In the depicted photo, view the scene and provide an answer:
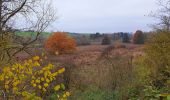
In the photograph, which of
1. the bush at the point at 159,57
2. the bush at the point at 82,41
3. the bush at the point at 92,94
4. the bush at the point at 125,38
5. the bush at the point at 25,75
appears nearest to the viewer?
the bush at the point at 25,75

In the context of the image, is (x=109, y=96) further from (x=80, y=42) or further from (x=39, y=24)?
(x=80, y=42)

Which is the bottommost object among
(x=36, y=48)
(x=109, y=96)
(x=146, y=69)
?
(x=109, y=96)

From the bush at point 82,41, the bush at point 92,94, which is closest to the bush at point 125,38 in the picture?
the bush at point 82,41

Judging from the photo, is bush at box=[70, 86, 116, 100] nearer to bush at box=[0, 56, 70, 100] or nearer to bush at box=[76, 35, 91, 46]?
bush at box=[0, 56, 70, 100]

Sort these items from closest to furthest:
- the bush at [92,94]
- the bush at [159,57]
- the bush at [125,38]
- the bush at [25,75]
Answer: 1. the bush at [25,75]
2. the bush at [159,57]
3. the bush at [92,94]
4. the bush at [125,38]

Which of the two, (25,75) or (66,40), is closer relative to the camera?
(25,75)

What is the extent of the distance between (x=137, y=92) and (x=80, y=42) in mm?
65120

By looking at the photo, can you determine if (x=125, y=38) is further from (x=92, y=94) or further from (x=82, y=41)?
(x=92, y=94)

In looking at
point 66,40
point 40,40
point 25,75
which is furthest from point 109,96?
point 66,40

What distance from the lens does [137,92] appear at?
65.1 ft

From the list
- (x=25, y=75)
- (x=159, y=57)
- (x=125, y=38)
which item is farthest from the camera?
(x=125, y=38)

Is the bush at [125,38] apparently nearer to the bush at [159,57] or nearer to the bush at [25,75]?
the bush at [159,57]

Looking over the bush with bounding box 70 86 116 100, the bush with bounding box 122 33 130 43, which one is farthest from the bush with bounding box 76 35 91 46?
the bush with bounding box 70 86 116 100

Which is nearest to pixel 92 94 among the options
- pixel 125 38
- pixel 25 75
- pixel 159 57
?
pixel 159 57
